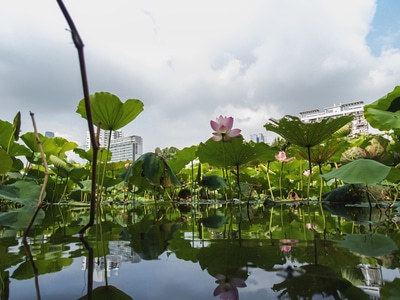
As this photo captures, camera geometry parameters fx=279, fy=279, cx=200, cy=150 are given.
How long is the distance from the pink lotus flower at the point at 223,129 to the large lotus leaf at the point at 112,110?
508 millimetres

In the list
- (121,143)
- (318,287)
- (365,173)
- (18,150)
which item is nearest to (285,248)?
(318,287)

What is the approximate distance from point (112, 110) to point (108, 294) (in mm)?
1495

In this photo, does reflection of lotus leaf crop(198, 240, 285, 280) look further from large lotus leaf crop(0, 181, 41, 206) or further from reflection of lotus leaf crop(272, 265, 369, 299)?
large lotus leaf crop(0, 181, 41, 206)

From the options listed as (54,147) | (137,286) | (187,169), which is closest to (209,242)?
(137,286)

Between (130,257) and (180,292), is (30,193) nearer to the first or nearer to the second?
(130,257)

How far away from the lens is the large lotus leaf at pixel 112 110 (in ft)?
5.43

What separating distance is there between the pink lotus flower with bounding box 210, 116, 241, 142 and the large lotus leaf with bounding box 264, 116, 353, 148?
0.38m

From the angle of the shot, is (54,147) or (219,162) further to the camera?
(54,147)

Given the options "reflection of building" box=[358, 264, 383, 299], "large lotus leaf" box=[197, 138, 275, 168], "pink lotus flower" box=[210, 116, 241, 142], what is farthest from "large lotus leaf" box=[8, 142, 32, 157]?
"reflection of building" box=[358, 264, 383, 299]

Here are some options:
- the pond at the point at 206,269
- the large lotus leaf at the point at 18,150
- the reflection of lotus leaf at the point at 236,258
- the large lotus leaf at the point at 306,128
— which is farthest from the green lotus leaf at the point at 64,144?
the reflection of lotus leaf at the point at 236,258

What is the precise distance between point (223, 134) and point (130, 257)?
142 cm

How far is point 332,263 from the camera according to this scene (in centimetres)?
47

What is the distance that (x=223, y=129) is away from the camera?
188 centimetres

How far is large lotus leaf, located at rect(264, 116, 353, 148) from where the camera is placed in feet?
6.37
